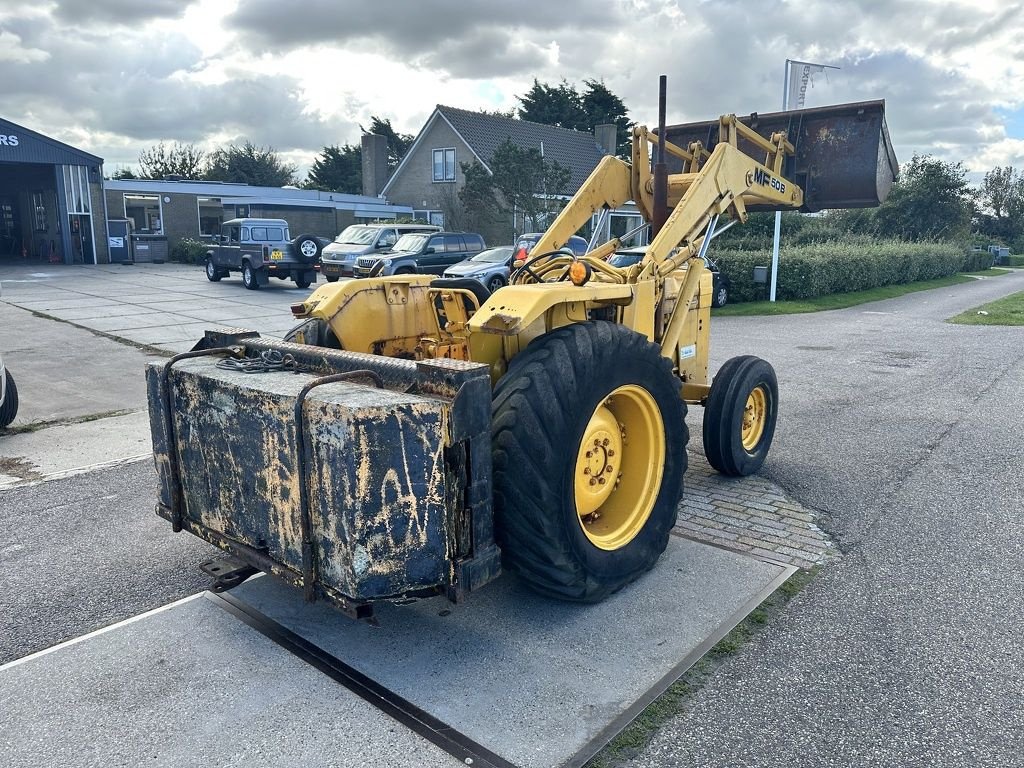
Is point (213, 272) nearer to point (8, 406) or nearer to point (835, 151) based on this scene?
point (8, 406)

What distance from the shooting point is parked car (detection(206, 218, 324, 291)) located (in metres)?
22.9

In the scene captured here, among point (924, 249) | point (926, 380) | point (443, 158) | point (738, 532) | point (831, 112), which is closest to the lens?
point (738, 532)

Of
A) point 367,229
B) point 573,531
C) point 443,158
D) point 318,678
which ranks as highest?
point 443,158

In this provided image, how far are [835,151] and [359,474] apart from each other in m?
5.32

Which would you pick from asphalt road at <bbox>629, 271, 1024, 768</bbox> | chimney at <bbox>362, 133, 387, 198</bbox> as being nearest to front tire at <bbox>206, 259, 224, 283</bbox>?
asphalt road at <bbox>629, 271, 1024, 768</bbox>

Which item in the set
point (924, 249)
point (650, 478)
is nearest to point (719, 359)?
point (650, 478)

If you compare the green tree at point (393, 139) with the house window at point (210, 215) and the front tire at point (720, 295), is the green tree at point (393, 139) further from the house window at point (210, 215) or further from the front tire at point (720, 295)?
the front tire at point (720, 295)

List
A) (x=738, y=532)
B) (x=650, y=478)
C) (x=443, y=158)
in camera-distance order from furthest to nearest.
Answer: (x=443, y=158) < (x=738, y=532) < (x=650, y=478)

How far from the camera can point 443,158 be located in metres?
37.7

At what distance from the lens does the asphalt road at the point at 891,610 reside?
9.76 feet

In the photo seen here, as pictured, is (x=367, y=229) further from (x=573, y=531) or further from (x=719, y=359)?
(x=573, y=531)

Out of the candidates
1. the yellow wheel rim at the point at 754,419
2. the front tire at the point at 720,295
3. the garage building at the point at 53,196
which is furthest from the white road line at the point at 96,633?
the garage building at the point at 53,196

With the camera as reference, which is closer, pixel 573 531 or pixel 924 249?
pixel 573 531

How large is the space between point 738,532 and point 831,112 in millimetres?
3674
